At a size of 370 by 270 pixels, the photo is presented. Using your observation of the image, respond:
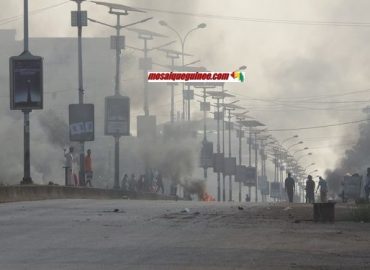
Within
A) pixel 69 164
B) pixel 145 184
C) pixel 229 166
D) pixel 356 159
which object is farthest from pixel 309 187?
pixel 356 159

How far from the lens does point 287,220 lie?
81.3 feet

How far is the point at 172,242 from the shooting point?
56.8ft

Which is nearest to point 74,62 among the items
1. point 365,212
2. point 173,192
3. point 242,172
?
point 242,172

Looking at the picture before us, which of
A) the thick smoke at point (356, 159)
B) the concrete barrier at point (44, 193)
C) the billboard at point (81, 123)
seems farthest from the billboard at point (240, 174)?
the concrete barrier at point (44, 193)

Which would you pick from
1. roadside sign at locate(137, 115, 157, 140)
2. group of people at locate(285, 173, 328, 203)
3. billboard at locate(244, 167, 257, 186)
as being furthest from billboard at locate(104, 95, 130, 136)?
billboard at locate(244, 167, 257, 186)

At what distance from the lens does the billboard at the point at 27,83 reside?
4362 centimetres

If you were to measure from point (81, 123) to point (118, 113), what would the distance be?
6829mm

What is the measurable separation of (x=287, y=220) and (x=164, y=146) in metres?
82.0

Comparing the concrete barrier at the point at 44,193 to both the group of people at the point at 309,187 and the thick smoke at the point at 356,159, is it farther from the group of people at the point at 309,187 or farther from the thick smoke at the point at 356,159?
the thick smoke at the point at 356,159

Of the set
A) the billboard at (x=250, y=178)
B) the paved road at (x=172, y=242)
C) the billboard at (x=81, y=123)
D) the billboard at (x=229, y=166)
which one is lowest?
the billboard at (x=250, y=178)

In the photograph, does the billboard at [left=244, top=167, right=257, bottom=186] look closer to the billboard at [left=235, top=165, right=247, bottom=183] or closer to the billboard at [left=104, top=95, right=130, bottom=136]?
the billboard at [left=235, top=165, right=247, bottom=183]

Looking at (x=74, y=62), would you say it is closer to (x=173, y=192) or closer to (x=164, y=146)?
(x=164, y=146)

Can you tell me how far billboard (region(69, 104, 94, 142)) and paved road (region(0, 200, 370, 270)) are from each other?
110 feet

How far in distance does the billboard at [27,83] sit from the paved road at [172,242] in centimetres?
1850
